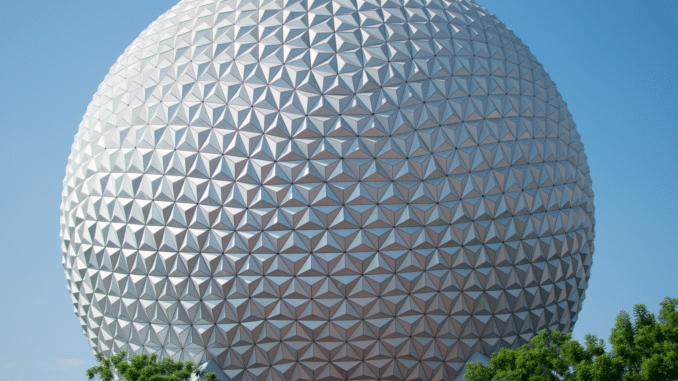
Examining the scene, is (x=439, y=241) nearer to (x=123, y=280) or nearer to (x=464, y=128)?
(x=464, y=128)

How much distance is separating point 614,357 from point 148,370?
521 inches

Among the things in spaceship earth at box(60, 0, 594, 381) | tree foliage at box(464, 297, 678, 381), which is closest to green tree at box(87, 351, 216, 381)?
spaceship earth at box(60, 0, 594, 381)

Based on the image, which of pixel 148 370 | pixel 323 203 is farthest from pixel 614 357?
pixel 148 370

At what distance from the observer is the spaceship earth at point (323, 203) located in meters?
16.3

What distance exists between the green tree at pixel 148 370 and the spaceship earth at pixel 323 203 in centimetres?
144

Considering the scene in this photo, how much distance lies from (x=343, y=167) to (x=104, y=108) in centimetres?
1052

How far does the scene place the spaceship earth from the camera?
16344mm

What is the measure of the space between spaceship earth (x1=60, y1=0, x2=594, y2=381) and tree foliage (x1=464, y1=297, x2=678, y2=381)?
325 cm

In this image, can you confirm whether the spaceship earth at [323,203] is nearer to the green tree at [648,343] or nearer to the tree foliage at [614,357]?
the tree foliage at [614,357]

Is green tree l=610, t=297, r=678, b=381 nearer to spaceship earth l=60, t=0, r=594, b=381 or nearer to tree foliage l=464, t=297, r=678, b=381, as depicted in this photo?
tree foliage l=464, t=297, r=678, b=381

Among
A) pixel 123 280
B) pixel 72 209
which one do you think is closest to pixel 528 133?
pixel 123 280

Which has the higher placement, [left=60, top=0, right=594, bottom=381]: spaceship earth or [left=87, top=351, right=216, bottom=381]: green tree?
[left=60, top=0, right=594, bottom=381]: spaceship earth

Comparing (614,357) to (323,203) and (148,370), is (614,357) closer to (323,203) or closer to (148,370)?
(323,203)

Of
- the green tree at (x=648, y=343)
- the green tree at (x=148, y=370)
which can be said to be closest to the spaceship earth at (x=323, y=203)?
the green tree at (x=148, y=370)
